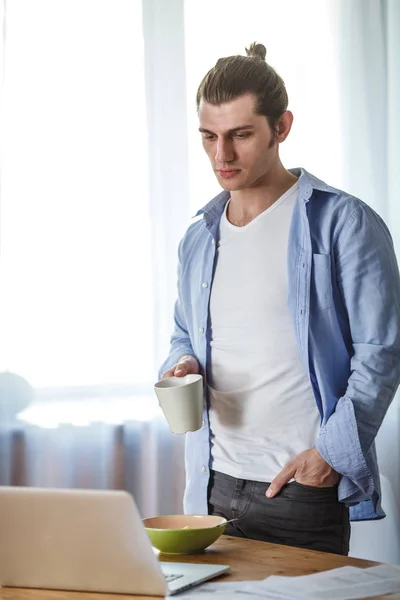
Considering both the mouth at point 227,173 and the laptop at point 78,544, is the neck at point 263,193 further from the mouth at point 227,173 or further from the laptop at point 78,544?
the laptop at point 78,544

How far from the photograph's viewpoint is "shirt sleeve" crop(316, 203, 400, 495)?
1.49 metres

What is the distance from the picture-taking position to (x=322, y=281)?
162 centimetres

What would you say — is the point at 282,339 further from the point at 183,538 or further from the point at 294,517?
the point at 183,538

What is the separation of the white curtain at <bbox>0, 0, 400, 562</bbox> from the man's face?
3.70ft

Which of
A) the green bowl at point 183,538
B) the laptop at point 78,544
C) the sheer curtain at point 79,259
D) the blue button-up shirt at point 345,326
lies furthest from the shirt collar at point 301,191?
the sheer curtain at point 79,259

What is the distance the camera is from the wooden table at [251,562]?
3.53 ft

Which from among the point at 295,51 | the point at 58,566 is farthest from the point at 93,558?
the point at 295,51

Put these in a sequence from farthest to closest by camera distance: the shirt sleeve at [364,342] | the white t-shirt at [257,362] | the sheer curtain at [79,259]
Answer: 1. the sheer curtain at [79,259]
2. the white t-shirt at [257,362]
3. the shirt sleeve at [364,342]

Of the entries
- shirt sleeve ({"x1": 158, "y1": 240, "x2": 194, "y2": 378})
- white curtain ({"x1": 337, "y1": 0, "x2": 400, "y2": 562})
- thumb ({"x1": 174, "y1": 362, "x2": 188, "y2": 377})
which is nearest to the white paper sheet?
thumb ({"x1": 174, "y1": 362, "x2": 188, "y2": 377})

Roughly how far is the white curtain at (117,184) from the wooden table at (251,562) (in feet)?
4.66

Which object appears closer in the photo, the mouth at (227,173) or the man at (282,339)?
the man at (282,339)

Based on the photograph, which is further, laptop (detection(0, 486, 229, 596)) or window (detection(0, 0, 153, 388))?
window (detection(0, 0, 153, 388))

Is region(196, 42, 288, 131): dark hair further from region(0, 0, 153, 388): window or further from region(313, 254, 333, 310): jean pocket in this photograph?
region(0, 0, 153, 388): window

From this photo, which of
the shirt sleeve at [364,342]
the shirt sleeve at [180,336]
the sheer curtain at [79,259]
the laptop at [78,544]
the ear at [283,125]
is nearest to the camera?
the laptop at [78,544]
